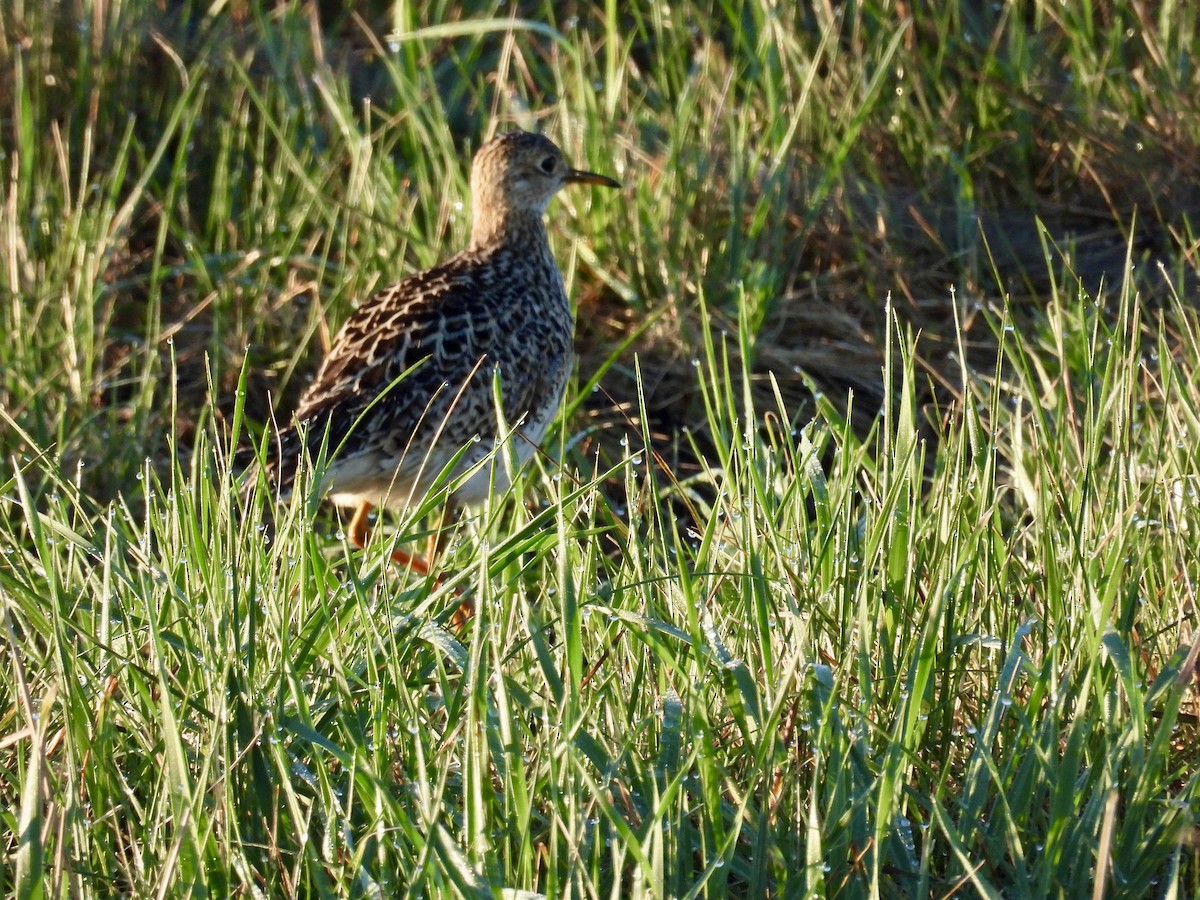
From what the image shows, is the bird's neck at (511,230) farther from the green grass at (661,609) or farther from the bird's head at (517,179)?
the green grass at (661,609)

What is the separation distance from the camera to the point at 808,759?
2631 millimetres

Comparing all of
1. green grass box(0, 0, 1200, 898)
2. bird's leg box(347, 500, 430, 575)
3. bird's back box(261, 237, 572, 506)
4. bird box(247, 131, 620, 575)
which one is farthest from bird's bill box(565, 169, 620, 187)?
bird's leg box(347, 500, 430, 575)

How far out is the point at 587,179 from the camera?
5.26 meters

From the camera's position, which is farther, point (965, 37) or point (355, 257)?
point (965, 37)

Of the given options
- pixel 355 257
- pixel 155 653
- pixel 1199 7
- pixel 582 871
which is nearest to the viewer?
pixel 582 871

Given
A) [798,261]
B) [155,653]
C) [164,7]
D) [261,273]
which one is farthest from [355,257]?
[155,653]

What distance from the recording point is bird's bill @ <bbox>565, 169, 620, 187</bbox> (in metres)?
5.23

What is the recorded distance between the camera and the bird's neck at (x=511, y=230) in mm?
5133

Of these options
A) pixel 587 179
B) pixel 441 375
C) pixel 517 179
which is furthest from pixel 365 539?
pixel 587 179

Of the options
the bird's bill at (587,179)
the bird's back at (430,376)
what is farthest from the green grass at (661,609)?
the bird's back at (430,376)

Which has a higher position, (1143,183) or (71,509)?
(1143,183)

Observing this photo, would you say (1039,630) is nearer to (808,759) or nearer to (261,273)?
(808,759)

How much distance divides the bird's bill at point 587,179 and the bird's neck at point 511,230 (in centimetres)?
16

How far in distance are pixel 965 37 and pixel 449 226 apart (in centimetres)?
199
